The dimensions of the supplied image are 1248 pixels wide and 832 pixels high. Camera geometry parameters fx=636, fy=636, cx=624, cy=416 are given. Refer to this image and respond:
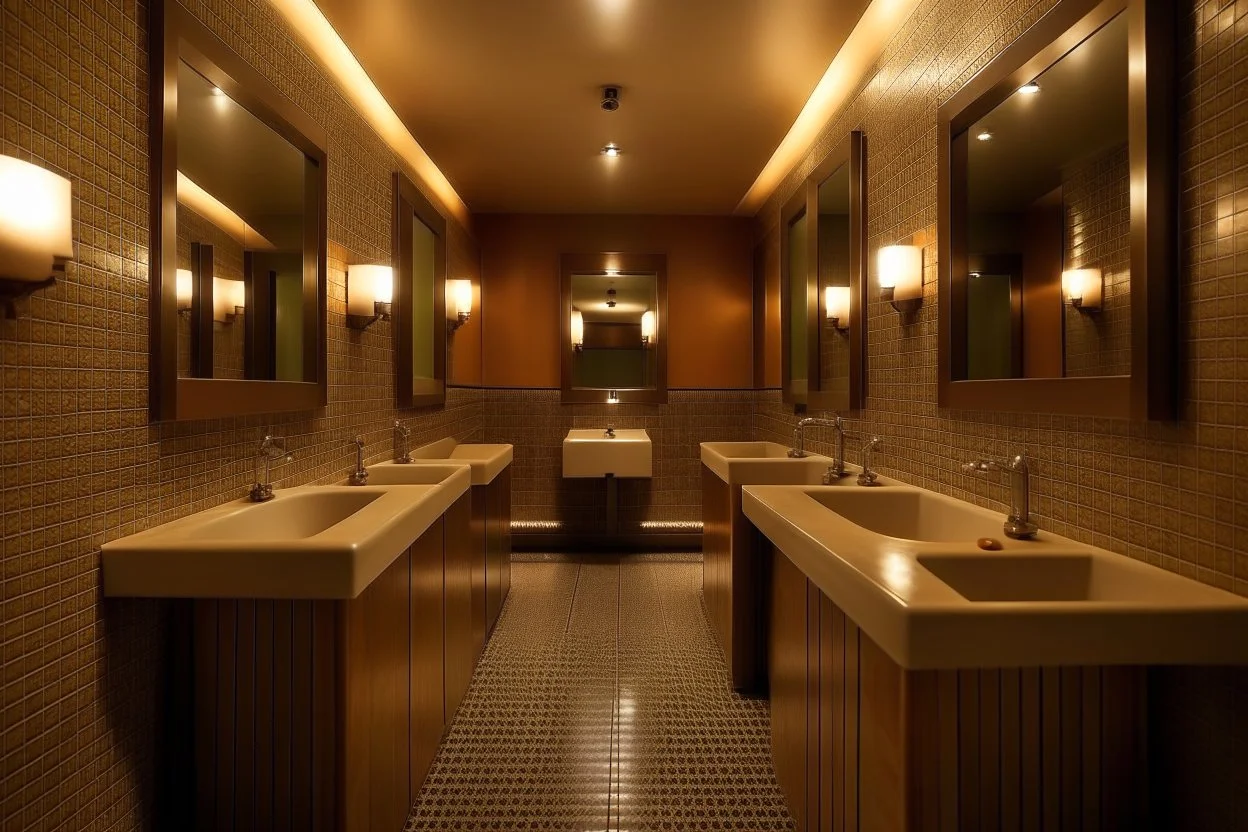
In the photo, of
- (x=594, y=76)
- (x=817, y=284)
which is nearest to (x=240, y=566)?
(x=594, y=76)

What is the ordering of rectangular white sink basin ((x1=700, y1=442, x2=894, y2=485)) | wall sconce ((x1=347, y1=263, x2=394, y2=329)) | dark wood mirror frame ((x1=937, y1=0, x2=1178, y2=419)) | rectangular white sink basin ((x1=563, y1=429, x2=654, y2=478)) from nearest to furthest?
dark wood mirror frame ((x1=937, y1=0, x2=1178, y2=419)) → wall sconce ((x1=347, y1=263, x2=394, y2=329)) → rectangular white sink basin ((x1=700, y1=442, x2=894, y2=485)) → rectangular white sink basin ((x1=563, y1=429, x2=654, y2=478))

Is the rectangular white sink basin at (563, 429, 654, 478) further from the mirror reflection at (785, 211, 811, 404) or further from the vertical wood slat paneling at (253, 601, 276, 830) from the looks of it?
the vertical wood slat paneling at (253, 601, 276, 830)

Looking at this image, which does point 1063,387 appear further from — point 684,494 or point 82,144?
point 684,494

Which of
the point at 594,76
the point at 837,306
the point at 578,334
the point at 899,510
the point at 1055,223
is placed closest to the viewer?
the point at 1055,223

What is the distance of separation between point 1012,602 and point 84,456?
1.65 metres

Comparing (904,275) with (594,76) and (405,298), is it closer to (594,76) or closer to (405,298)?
(594,76)

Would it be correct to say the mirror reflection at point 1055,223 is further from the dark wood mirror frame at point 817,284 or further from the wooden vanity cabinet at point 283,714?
the wooden vanity cabinet at point 283,714

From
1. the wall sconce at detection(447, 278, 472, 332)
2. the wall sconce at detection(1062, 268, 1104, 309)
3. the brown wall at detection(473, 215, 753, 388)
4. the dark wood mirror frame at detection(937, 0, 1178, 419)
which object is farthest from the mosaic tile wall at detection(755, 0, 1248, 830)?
the brown wall at detection(473, 215, 753, 388)

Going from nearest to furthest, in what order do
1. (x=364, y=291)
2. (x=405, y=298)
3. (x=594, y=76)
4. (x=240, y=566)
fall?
(x=240, y=566) < (x=364, y=291) < (x=594, y=76) < (x=405, y=298)

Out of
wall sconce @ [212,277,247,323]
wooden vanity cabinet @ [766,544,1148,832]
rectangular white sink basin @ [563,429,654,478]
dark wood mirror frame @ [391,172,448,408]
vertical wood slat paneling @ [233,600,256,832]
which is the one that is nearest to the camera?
wooden vanity cabinet @ [766,544,1148,832]

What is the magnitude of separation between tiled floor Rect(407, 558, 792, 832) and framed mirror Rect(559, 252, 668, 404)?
1813 mm

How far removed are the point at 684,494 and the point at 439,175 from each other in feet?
9.05

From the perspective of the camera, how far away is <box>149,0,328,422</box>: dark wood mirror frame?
1.39 metres

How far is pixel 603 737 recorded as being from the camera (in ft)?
7.22
